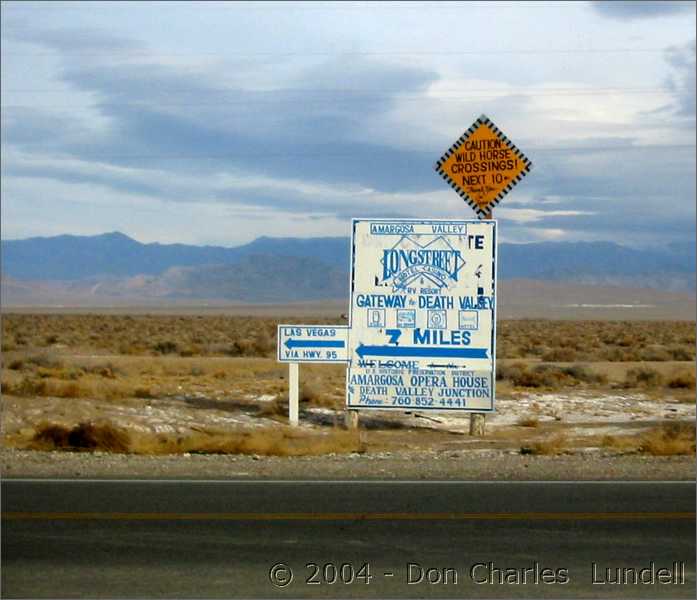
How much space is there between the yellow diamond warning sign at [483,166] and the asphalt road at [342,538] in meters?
9.12

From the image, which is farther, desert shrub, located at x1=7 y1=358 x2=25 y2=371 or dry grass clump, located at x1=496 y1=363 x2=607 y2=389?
desert shrub, located at x1=7 y1=358 x2=25 y2=371

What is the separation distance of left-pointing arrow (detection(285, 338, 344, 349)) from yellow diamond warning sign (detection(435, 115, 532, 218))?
3604 mm

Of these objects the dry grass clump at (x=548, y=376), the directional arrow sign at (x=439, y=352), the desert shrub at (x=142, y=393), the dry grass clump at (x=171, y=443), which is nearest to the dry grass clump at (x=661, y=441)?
the directional arrow sign at (x=439, y=352)

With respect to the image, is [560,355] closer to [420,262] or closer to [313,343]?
[313,343]

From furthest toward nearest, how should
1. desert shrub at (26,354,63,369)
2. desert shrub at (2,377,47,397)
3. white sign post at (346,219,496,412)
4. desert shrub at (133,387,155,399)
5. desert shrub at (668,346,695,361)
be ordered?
desert shrub at (668,346,695,361) < desert shrub at (26,354,63,369) < desert shrub at (133,387,155,399) < desert shrub at (2,377,47,397) < white sign post at (346,219,496,412)

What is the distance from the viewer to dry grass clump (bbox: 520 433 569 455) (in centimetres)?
1756

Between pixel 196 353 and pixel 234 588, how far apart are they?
41.5 metres

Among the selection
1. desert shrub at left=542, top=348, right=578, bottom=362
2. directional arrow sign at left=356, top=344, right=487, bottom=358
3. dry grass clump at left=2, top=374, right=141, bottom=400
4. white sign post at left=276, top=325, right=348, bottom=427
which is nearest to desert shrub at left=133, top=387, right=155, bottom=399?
dry grass clump at left=2, top=374, right=141, bottom=400

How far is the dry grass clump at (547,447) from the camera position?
57.6ft

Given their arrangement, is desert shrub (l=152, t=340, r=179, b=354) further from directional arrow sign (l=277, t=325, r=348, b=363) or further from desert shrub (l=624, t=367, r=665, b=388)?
directional arrow sign (l=277, t=325, r=348, b=363)

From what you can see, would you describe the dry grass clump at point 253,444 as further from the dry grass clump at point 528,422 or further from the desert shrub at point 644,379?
the desert shrub at point 644,379

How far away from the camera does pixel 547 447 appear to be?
1794 centimetres

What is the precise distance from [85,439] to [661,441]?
363 inches

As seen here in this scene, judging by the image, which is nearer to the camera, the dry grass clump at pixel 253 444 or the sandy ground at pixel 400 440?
the sandy ground at pixel 400 440
